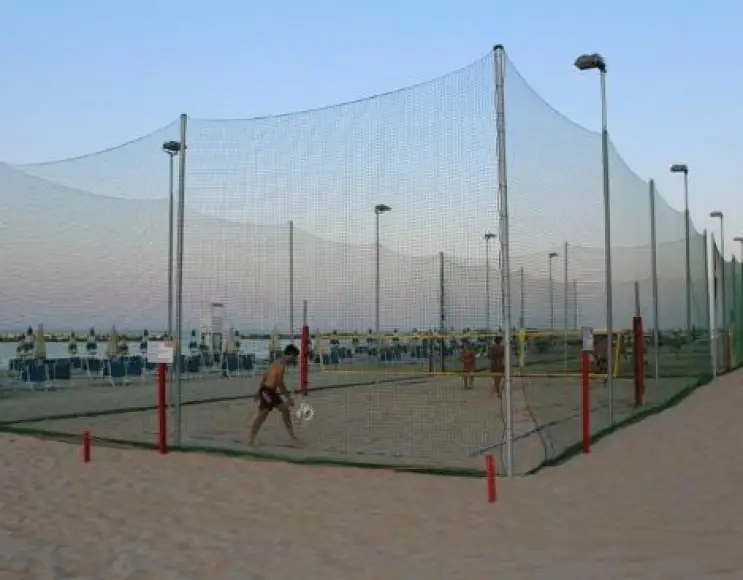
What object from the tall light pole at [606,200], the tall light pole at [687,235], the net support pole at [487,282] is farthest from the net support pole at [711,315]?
the net support pole at [487,282]

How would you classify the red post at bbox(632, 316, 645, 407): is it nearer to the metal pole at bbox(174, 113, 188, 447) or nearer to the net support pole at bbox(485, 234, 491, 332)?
the net support pole at bbox(485, 234, 491, 332)

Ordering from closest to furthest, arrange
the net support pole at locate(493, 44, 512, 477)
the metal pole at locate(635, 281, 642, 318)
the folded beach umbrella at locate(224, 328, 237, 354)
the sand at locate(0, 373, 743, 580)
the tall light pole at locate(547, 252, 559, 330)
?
the sand at locate(0, 373, 743, 580)
the net support pole at locate(493, 44, 512, 477)
the tall light pole at locate(547, 252, 559, 330)
the metal pole at locate(635, 281, 642, 318)
the folded beach umbrella at locate(224, 328, 237, 354)

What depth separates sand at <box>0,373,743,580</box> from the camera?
15.7 feet

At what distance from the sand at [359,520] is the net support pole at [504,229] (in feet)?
1.72

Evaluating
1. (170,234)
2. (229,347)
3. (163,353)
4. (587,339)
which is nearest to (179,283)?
(163,353)

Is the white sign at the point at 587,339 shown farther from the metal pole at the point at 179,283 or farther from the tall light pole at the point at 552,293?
the metal pole at the point at 179,283

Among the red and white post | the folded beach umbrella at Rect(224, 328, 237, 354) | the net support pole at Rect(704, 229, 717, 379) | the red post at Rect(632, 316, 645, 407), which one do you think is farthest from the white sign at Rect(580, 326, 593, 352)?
the net support pole at Rect(704, 229, 717, 379)

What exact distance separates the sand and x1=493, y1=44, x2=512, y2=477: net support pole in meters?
0.53

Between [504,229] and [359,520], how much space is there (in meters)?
2.71

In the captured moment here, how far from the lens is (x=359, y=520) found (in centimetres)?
596

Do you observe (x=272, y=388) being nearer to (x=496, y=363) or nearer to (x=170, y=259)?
(x=170, y=259)

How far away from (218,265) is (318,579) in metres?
5.58

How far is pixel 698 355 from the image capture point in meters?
22.1

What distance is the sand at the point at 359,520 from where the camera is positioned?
4.78m
